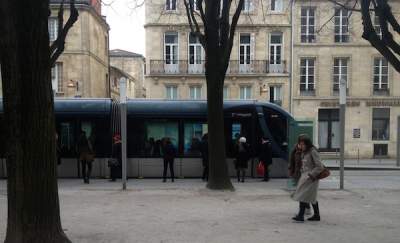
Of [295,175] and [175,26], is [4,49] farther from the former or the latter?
[175,26]

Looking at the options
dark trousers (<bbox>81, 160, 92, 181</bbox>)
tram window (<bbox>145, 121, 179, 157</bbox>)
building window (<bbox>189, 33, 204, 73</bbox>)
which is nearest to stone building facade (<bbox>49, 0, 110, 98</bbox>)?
building window (<bbox>189, 33, 204, 73</bbox>)

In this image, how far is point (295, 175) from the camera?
396 inches

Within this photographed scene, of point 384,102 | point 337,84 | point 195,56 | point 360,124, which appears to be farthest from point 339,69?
point 195,56

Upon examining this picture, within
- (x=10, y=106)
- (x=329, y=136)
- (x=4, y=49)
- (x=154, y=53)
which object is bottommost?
(x=329, y=136)

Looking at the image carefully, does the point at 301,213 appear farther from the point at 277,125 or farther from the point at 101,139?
the point at 101,139

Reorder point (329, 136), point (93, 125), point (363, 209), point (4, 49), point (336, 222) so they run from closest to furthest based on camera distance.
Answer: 1. point (4, 49)
2. point (336, 222)
3. point (363, 209)
4. point (93, 125)
5. point (329, 136)

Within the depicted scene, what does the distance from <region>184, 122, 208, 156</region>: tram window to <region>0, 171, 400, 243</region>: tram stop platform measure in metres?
2.10

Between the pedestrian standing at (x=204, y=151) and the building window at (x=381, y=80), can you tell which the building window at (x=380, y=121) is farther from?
the pedestrian standing at (x=204, y=151)

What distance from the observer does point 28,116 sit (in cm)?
614

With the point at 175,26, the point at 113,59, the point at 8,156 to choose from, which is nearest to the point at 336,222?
the point at 8,156

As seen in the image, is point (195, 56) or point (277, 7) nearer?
point (277, 7)

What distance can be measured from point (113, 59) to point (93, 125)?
53612mm

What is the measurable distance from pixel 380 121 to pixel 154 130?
23066 millimetres

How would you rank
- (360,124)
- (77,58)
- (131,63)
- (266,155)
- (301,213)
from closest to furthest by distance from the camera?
1. (301,213)
2. (266,155)
3. (77,58)
4. (360,124)
5. (131,63)
